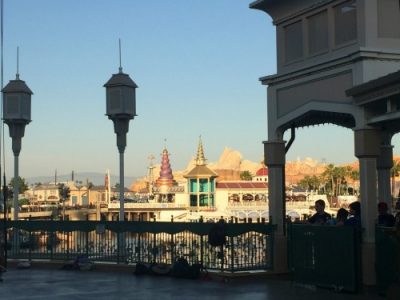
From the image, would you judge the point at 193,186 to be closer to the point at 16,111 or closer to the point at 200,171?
the point at 200,171

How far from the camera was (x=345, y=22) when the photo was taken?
13047 millimetres

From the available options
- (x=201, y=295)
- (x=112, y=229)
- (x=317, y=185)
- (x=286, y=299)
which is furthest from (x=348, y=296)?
(x=317, y=185)

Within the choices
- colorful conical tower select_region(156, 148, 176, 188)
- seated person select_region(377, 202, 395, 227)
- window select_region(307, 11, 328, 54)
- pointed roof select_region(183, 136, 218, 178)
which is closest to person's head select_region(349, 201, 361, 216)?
seated person select_region(377, 202, 395, 227)

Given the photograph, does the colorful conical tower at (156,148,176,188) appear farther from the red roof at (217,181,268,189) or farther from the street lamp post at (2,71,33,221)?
the street lamp post at (2,71,33,221)

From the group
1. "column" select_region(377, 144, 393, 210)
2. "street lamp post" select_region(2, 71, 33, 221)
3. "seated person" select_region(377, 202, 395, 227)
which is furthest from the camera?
"street lamp post" select_region(2, 71, 33, 221)

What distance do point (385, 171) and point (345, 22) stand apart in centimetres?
441

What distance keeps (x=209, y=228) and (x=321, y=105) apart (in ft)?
13.0

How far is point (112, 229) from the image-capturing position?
17.4 meters

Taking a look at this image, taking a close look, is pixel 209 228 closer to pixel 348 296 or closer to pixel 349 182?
pixel 348 296

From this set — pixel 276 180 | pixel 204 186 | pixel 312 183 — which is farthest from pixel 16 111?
pixel 312 183

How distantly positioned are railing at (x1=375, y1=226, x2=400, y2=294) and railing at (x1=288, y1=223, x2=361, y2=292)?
41 cm

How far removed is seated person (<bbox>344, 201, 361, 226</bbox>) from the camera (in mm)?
12023

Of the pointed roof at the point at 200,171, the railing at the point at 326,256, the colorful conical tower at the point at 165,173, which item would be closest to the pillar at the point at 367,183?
the railing at the point at 326,256

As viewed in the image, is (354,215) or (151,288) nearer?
(354,215)
